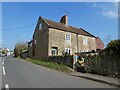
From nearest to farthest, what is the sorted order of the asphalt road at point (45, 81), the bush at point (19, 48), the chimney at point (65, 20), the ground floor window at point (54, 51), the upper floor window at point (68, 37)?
the asphalt road at point (45, 81)
the ground floor window at point (54, 51)
the upper floor window at point (68, 37)
the chimney at point (65, 20)
the bush at point (19, 48)

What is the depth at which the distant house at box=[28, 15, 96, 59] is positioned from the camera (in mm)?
35500

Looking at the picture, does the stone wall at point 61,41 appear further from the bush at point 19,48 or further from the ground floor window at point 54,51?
the bush at point 19,48

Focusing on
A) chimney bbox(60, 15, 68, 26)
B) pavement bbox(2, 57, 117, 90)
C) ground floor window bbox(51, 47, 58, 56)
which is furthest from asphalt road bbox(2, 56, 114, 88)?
chimney bbox(60, 15, 68, 26)

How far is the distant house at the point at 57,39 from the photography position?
35500mm

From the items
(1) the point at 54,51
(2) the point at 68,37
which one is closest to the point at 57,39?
→ (1) the point at 54,51

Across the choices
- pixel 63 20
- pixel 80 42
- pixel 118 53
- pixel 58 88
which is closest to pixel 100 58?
pixel 118 53

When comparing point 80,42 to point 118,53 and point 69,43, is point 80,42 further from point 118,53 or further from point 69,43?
point 118,53

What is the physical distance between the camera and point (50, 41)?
115 ft

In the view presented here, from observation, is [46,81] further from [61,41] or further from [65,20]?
[65,20]

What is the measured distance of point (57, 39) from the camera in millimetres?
36562

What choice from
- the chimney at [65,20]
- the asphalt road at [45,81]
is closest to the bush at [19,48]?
the chimney at [65,20]

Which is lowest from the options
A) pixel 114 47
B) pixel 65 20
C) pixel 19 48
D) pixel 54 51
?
pixel 114 47

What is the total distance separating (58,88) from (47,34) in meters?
26.9

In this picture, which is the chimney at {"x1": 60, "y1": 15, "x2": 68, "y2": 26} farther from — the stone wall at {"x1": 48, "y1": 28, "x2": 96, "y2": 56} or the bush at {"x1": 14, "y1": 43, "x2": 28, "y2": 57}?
the bush at {"x1": 14, "y1": 43, "x2": 28, "y2": 57}
